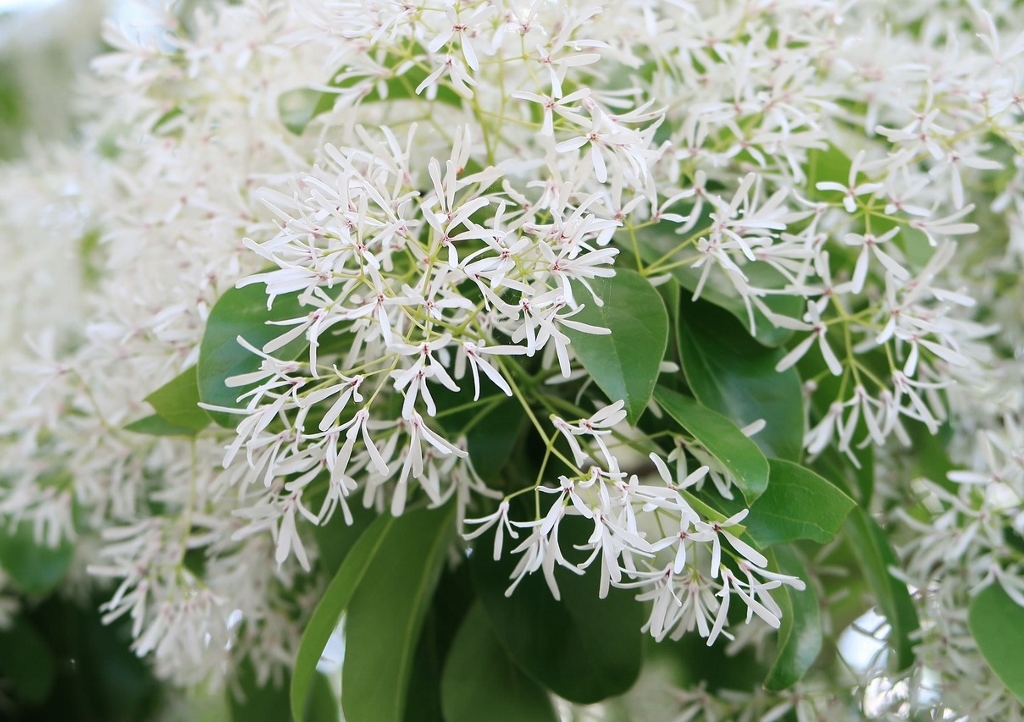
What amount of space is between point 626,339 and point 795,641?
0.16 m

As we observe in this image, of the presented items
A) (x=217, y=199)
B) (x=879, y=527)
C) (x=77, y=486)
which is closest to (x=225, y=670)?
(x=77, y=486)

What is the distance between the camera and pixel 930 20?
716 millimetres

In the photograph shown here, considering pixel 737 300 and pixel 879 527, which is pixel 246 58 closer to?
pixel 737 300

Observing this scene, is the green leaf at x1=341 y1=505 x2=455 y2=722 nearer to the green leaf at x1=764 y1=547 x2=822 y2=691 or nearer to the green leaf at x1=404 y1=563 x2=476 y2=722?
the green leaf at x1=404 y1=563 x2=476 y2=722

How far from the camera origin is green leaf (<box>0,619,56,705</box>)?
2.69ft

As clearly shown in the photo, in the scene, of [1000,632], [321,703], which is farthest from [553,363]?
[321,703]

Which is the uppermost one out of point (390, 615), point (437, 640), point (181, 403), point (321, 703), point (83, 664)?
point (181, 403)

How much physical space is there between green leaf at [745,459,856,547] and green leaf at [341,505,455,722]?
0.18 m

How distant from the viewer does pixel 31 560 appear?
0.71 meters

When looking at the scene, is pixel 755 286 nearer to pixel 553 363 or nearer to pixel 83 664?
pixel 553 363

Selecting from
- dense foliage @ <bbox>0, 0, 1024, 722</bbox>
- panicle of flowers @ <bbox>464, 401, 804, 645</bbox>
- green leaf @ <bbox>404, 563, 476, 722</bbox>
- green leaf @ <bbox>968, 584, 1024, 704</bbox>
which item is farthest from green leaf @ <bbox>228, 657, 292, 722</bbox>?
green leaf @ <bbox>968, 584, 1024, 704</bbox>

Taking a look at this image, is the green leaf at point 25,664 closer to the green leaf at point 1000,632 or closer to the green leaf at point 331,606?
the green leaf at point 331,606

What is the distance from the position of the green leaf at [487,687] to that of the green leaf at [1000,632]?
Result: 23 cm

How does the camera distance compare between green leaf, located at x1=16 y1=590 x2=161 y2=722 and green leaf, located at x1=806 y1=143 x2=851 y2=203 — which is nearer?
green leaf, located at x1=806 y1=143 x2=851 y2=203
